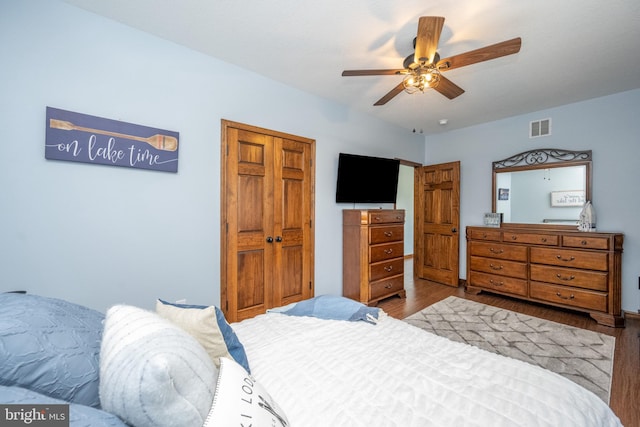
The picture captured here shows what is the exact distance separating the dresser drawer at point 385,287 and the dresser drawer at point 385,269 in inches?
2.8

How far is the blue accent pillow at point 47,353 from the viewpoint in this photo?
0.63 m

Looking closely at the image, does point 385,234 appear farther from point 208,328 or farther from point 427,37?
point 208,328

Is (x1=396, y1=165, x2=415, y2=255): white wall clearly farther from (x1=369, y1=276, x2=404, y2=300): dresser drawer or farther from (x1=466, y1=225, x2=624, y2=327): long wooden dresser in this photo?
(x1=369, y1=276, x2=404, y2=300): dresser drawer

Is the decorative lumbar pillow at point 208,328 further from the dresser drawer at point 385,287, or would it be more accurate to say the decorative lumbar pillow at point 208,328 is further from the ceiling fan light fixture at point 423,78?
the dresser drawer at point 385,287

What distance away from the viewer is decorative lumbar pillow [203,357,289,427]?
0.64 metres

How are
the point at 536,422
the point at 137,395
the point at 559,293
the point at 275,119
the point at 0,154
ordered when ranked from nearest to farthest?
1. the point at 137,395
2. the point at 536,422
3. the point at 0,154
4. the point at 275,119
5. the point at 559,293

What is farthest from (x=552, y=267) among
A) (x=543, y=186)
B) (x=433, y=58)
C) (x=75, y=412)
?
(x=75, y=412)

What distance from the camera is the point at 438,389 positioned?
1.04m

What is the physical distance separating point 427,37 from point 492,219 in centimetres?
344

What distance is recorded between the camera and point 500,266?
3.83 meters

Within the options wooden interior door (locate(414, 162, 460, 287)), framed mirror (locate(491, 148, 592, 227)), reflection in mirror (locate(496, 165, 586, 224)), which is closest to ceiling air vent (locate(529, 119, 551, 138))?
framed mirror (locate(491, 148, 592, 227))

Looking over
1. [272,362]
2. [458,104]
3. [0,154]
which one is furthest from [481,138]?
[0,154]

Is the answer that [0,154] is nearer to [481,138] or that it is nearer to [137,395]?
[137,395]

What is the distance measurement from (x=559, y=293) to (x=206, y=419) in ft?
14.0
